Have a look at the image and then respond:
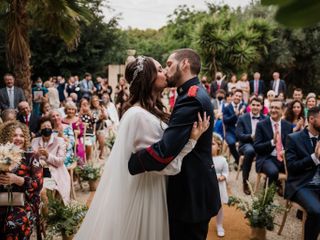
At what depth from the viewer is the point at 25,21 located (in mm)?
7355

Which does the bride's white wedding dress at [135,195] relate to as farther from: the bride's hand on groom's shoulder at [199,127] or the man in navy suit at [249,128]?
the man in navy suit at [249,128]

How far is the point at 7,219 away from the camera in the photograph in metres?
3.33

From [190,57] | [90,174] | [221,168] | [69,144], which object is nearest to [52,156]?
[69,144]

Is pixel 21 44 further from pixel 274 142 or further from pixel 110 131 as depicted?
pixel 274 142

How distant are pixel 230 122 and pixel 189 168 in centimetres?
544

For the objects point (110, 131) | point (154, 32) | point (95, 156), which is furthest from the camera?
point (154, 32)

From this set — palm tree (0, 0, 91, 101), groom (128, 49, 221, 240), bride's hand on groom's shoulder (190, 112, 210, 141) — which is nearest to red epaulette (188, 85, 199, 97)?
groom (128, 49, 221, 240)

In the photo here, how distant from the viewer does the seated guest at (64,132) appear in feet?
17.6

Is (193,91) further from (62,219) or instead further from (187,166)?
(62,219)

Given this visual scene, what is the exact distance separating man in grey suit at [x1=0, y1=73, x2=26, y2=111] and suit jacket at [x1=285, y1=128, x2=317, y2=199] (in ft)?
17.7

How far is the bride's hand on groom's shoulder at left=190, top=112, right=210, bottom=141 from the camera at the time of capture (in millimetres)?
2135

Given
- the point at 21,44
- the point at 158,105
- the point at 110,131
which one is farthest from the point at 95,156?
the point at 158,105

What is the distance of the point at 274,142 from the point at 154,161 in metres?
3.88

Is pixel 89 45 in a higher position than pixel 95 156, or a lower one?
higher
